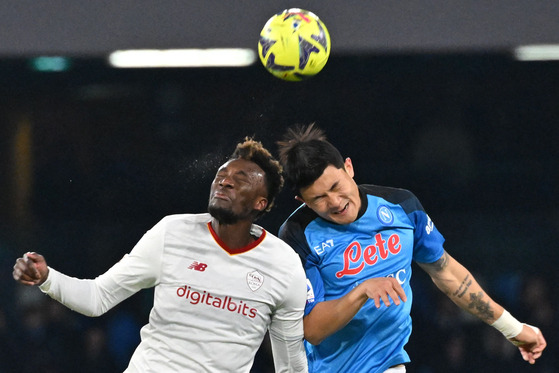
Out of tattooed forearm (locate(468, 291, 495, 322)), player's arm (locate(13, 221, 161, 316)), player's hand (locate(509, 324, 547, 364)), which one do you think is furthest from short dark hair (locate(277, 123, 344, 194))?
player's hand (locate(509, 324, 547, 364))

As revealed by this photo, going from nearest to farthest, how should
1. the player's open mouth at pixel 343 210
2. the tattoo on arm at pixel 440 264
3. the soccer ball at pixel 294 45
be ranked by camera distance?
the player's open mouth at pixel 343 210
the tattoo on arm at pixel 440 264
the soccer ball at pixel 294 45

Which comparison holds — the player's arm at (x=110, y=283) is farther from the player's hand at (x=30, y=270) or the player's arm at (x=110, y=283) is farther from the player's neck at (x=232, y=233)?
the player's neck at (x=232, y=233)

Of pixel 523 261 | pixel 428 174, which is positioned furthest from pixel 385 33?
pixel 523 261

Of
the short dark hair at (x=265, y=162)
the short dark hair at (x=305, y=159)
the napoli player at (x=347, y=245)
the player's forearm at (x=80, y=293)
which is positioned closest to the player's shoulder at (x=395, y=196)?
the napoli player at (x=347, y=245)

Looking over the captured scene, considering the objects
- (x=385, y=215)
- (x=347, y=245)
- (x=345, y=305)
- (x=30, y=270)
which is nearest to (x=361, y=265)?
(x=347, y=245)

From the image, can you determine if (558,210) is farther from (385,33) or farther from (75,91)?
(75,91)

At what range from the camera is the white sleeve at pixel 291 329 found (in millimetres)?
3106

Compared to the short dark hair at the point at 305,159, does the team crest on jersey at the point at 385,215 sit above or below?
below

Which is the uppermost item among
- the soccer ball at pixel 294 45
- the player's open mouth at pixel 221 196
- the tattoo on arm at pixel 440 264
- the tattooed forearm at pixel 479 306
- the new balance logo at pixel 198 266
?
the soccer ball at pixel 294 45

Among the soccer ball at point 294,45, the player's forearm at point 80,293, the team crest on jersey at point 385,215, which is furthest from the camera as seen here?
the soccer ball at point 294,45

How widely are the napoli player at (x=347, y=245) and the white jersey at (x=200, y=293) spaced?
189 millimetres

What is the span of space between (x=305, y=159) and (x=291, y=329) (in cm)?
67

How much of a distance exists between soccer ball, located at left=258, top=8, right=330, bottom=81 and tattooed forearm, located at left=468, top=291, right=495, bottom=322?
1.29 m

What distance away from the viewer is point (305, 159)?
322cm
